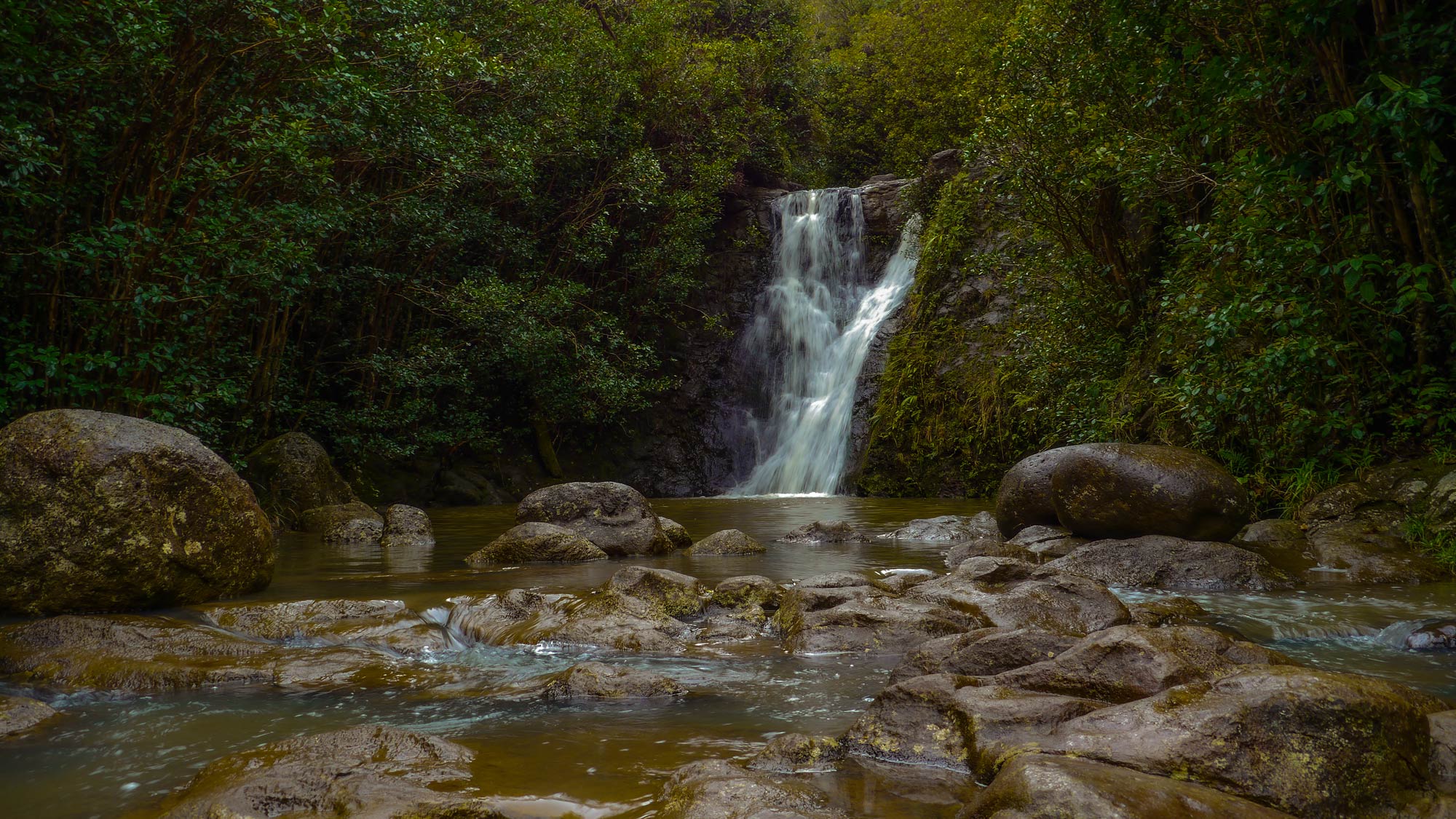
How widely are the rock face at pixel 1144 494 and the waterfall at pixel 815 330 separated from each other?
31.7ft

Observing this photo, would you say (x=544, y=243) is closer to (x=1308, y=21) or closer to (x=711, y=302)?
(x=711, y=302)

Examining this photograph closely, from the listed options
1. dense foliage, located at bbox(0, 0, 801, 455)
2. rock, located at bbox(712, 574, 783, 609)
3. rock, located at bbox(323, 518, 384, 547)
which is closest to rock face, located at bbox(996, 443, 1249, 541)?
rock, located at bbox(712, 574, 783, 609)

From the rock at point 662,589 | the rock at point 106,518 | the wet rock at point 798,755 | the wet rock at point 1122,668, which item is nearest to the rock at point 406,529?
the rock at point 106,518

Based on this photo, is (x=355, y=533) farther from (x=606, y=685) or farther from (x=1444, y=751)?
(x=1444, y=751)

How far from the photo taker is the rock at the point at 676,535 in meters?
9.89

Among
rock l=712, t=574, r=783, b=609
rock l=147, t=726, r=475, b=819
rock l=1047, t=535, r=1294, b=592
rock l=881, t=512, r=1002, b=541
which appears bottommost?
rock l=881, t=512, r=1002, b=541

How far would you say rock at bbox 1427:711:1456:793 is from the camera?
109 inches

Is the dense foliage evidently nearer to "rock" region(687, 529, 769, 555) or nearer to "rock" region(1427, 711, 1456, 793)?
"rock" region(687, 529, 769, 555)

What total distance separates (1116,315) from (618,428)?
40.7ft

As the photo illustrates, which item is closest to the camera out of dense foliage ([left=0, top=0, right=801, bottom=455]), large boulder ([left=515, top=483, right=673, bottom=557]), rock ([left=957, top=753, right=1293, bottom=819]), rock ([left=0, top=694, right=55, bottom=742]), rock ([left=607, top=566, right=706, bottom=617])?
rock ([left=957, top=753, right=1293, bottom=819])

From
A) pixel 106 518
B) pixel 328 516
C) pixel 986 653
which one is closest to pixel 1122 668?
pixel 986 653

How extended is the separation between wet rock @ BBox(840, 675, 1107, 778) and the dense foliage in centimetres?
754

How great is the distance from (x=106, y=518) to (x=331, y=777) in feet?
12.2

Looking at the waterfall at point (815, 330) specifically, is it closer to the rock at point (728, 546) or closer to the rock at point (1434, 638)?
the rock at point (728, 546)
